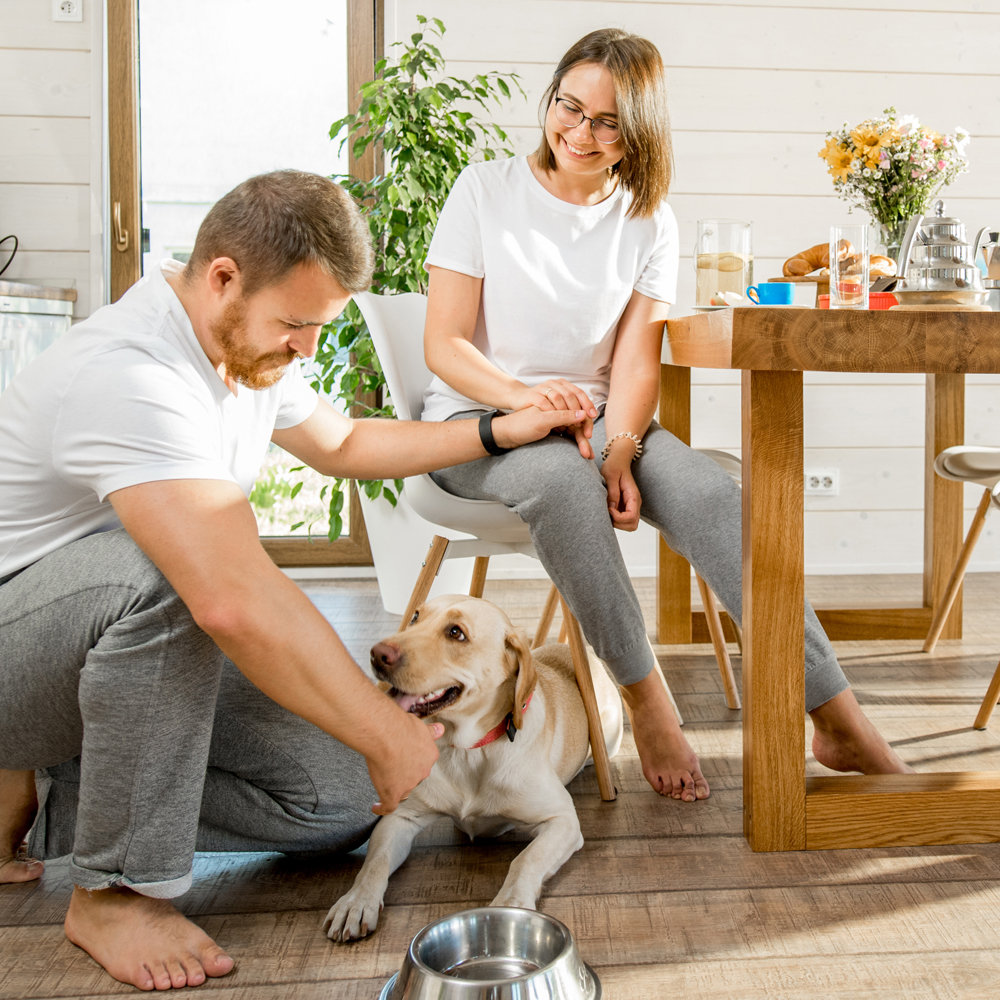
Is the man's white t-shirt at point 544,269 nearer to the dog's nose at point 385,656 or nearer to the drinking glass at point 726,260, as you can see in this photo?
the drinking glass at point 726,260

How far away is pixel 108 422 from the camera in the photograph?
39.7 inches

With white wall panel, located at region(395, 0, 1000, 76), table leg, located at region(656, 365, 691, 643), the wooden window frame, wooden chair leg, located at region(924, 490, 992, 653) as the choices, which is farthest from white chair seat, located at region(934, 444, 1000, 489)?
the wooden window frame

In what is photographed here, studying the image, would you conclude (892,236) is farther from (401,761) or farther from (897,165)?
(401,761)

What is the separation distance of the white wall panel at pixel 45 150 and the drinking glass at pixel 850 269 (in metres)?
2.58

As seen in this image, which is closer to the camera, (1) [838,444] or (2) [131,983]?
(2) [131,983]

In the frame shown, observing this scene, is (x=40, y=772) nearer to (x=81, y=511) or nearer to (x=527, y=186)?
(x=81, y=511)

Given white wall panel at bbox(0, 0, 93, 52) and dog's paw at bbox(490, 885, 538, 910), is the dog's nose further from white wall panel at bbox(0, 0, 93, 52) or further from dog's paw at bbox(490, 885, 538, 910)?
white wall panel at bbox(0, 0, 93, 52)

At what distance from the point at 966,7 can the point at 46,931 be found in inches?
144

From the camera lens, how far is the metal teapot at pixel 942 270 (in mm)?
1442

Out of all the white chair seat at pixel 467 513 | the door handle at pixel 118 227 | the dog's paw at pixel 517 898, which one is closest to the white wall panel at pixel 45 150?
the door handle at pixel 118 227

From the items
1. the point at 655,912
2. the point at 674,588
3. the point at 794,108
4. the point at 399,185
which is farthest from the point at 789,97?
the point at 655,912

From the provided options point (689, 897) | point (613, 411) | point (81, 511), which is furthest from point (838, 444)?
A: point (81, 511)

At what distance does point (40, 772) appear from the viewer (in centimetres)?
129

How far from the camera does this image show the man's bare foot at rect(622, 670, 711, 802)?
1.57 m
